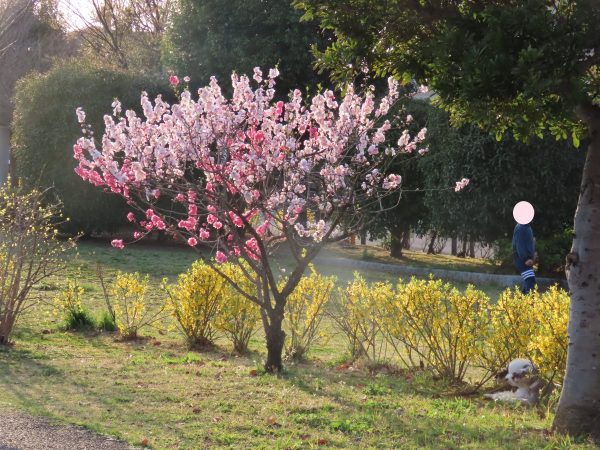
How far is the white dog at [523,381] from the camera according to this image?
6516 millimetres

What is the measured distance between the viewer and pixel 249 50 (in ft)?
72.4

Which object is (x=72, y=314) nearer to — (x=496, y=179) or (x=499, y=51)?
(x=499, y=51)

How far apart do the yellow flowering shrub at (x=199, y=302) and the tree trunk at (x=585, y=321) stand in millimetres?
4202

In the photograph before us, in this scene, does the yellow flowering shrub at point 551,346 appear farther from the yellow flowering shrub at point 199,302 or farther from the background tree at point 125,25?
the background tree at point 125,25

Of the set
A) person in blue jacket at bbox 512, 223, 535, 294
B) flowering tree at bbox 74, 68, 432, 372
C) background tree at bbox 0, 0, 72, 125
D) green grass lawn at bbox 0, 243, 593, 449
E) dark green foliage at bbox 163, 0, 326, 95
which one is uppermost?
background tree at bbox 0, 0, 72, 125

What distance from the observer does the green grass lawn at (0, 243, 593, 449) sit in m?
5.34

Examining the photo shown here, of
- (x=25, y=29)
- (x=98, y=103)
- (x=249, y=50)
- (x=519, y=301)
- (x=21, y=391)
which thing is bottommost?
(x=21, y=391)

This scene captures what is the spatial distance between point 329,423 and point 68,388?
2283 mm

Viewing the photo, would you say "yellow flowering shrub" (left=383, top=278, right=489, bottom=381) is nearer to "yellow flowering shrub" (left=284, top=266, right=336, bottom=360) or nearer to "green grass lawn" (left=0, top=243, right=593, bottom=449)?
"green grass lawn" (left=0, top=243, right=593, bottom=449)

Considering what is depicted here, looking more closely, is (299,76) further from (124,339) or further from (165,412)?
(165,412)

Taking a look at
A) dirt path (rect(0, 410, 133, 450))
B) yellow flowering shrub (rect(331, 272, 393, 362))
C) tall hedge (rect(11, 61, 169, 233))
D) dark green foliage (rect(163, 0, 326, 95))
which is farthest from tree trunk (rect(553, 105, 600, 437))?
tall hedge (rect(11, 61, 169, 233))

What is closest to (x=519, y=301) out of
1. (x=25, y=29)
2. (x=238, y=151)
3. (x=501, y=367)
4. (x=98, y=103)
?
(x=501, y=367)

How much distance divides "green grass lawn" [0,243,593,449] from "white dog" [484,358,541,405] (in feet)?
0.46

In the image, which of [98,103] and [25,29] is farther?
[25,29]
